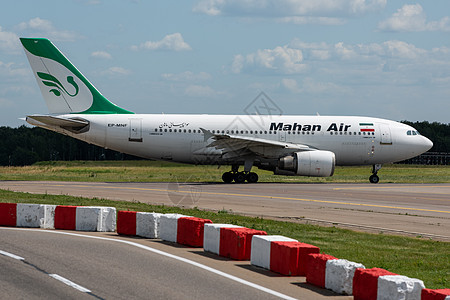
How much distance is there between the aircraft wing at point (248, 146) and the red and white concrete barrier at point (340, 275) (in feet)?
96.3

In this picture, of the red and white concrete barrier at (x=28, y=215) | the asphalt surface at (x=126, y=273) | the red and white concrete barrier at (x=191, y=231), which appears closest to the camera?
the asphalt surface at (x=126, y=273)

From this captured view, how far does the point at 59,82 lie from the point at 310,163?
53.1ft

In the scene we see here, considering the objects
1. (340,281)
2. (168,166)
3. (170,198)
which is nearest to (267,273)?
(340,281)

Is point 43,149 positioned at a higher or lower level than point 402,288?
higher

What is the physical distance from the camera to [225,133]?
43.3 metres

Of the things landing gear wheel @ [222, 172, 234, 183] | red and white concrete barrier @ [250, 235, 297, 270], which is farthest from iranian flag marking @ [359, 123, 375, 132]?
red and white concrete barrier @ [250, 235, 297, 270]

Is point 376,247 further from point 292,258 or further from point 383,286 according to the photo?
point 383,286

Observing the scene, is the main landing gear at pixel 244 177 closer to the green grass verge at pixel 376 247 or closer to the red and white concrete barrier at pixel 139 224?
the green grass verge at pixel 376 247

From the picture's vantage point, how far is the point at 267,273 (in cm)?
1259

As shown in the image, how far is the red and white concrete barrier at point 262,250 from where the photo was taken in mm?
12871

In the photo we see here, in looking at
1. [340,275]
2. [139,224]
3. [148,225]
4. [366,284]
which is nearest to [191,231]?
[148,225]

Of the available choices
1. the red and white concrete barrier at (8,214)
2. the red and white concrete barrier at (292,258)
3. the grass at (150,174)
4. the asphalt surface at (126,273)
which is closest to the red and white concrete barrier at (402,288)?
the asphalt surface at (126,273)

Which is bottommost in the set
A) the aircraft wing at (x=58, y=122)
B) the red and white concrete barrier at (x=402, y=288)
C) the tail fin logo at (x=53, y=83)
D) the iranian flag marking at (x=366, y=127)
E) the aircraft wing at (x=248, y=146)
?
the red and white concrete barrier at (x=402, y=288)

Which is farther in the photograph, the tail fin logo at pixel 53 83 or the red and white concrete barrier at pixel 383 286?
the tail fin logo at pixel 53 83
